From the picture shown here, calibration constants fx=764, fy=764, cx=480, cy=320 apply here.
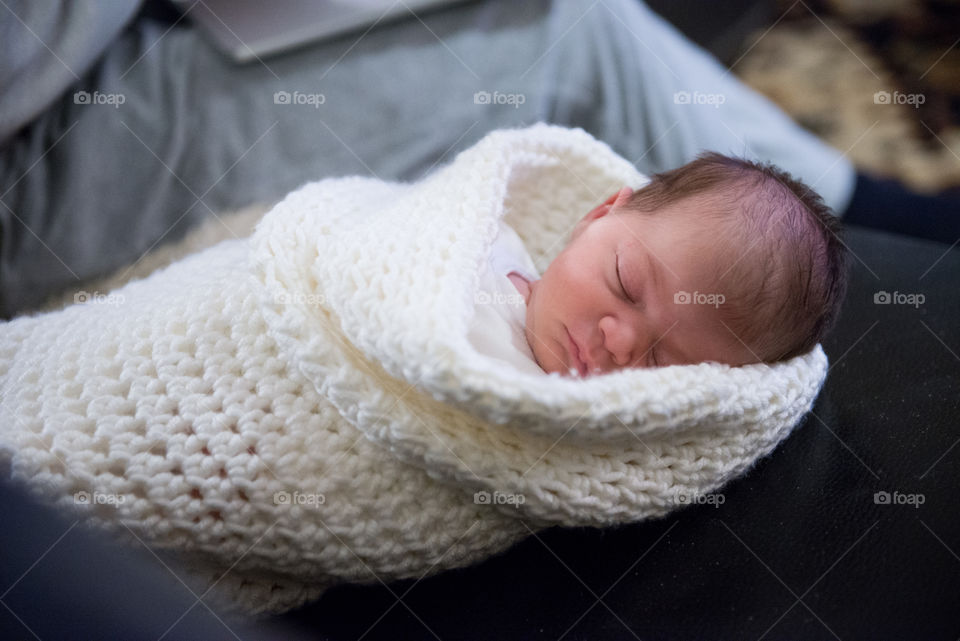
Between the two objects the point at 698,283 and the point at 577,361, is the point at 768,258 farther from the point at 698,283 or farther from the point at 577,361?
the point at 577,361

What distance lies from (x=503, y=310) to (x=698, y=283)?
0.23m

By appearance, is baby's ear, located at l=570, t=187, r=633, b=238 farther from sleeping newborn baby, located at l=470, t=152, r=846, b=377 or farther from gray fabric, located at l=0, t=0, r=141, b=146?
gray fabric, located at l=0, t=0, r=141, b=146

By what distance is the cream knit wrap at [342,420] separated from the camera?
0.73 meters

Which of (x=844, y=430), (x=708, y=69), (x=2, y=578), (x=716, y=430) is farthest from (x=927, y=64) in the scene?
(x=2, y=578)

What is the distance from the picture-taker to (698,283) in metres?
0.87

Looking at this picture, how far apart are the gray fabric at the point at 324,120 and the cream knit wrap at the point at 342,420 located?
308mm

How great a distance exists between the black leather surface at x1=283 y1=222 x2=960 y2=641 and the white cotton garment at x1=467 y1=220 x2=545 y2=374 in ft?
0.69

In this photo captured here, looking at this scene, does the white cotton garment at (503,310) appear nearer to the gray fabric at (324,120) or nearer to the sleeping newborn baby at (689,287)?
the sleeping newborn baby at (689,287)

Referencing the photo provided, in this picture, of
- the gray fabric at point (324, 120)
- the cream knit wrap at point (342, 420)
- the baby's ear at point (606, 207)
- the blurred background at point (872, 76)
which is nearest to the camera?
the cream knit wrap at point (342, 420)

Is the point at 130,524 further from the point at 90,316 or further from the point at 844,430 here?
the point at 844,430

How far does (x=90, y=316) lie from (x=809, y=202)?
2.86 ft

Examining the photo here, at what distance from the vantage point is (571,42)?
137 centimetres

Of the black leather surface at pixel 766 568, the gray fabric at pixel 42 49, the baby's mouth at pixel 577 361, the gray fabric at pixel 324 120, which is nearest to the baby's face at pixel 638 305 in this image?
the baby's mouth at pixel 577 361

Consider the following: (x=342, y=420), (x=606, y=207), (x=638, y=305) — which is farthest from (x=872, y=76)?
(x=342, y=420)
